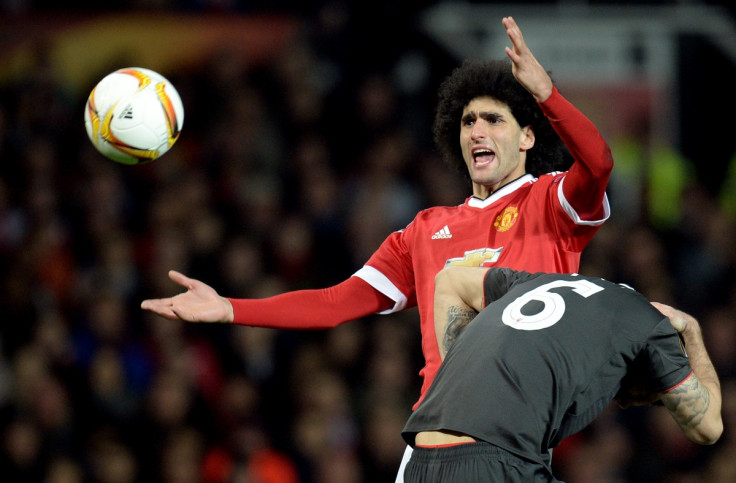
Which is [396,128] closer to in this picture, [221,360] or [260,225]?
[260,225]

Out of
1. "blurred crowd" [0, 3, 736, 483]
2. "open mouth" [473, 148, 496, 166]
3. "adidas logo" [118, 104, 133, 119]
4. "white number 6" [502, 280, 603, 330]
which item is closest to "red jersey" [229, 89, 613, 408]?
"open mouth" [473, 148, 496, 166]

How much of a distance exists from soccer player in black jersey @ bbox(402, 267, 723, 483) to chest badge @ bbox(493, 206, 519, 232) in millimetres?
684

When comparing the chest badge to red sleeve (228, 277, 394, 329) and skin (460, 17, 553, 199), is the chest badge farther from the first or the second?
red sleeve (228, 277, 394, 329)

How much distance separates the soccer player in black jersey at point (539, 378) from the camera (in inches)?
134

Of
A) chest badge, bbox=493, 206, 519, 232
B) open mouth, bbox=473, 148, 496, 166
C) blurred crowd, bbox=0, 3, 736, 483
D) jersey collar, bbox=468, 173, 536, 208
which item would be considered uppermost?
open mouth, bbox=473, 148, 496, 166

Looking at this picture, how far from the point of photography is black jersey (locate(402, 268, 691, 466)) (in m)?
3.40

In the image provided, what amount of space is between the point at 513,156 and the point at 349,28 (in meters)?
6.08

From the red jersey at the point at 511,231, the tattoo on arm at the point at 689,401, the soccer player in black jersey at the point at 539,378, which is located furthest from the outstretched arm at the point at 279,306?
the tattoo on arm at the point at 689,401

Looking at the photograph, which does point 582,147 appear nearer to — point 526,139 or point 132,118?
point 526,139

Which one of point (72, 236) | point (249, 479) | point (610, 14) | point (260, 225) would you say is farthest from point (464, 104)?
point (610, 14)

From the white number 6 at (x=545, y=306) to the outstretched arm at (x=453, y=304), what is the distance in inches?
11.9

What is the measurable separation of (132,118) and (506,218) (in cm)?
174

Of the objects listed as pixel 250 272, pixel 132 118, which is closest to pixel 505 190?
pixel 132 118

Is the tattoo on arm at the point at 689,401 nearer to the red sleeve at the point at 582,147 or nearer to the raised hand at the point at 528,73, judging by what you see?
the red sleeve at the point at 582,147
